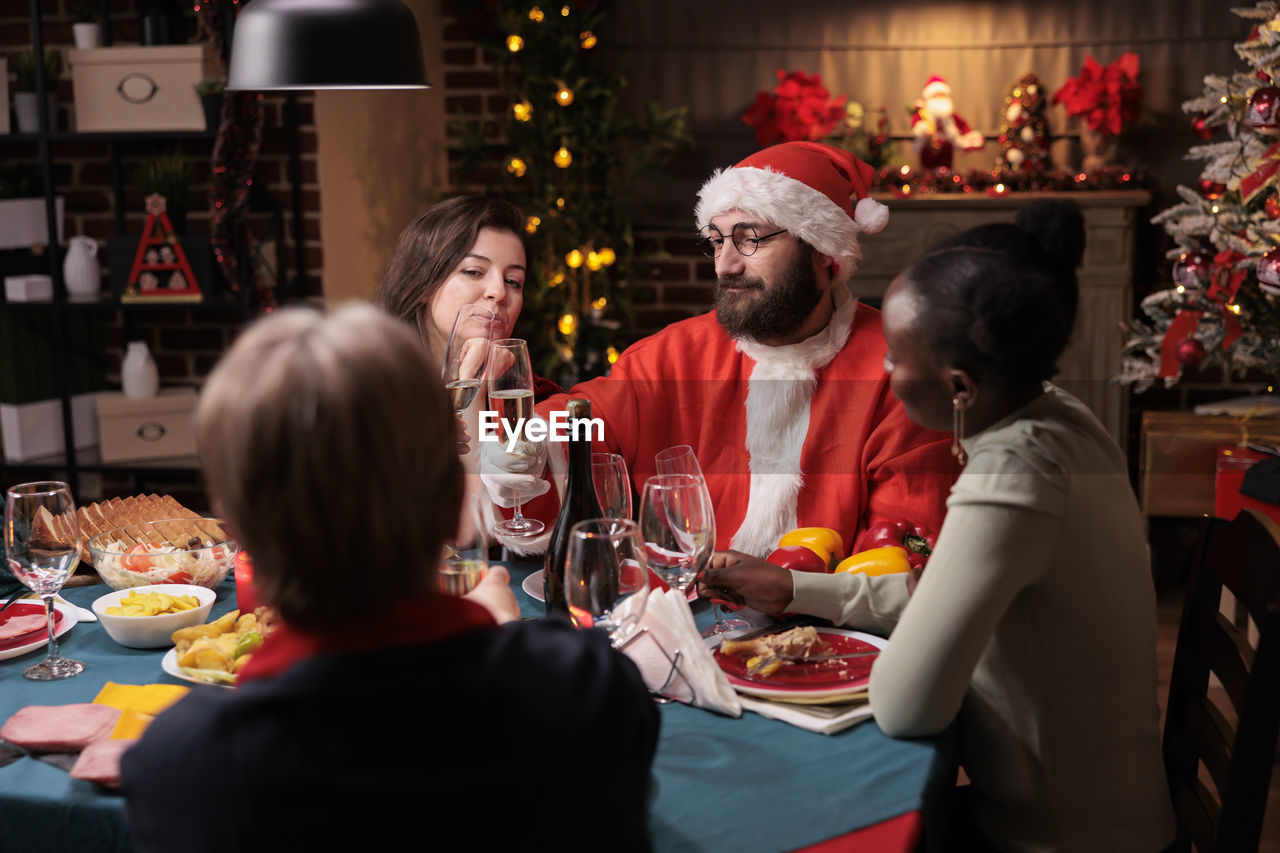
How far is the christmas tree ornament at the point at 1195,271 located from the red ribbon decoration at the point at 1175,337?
82 millimetres

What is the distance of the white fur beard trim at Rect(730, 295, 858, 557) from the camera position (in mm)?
2174

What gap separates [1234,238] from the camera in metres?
3.33

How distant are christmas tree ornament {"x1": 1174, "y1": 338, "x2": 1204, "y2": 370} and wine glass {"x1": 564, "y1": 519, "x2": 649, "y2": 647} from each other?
286 centimetres

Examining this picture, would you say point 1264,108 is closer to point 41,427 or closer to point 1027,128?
point 1027,128

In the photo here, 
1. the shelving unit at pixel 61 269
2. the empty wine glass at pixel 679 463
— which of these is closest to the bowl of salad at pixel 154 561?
the empty wine glass at pixel 679 463

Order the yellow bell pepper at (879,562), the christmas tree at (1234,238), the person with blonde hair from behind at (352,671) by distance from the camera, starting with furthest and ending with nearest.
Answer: the christmas tree at (1234,238), the yellow bell pepper at (879,562), the person with blonde hair from behind at (352,671)

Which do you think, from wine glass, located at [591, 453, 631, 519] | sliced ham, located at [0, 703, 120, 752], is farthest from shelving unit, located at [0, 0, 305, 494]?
sliced ham, located at [0, 703, 120, 752]

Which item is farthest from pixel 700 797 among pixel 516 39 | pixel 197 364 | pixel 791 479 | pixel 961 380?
pixel 516 39

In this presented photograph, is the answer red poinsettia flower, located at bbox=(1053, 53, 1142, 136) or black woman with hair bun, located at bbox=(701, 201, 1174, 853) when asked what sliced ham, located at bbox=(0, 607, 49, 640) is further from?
red poinsettia flower, located at bbox=(1053, 53, 1142, 136)

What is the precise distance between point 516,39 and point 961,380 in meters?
3.31

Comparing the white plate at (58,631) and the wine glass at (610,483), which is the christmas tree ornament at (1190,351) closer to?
the wine glass at (610,483)

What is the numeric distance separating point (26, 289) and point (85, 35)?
782 millimetres

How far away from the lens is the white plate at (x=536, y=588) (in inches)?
61.2

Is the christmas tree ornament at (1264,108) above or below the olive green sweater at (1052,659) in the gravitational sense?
above
